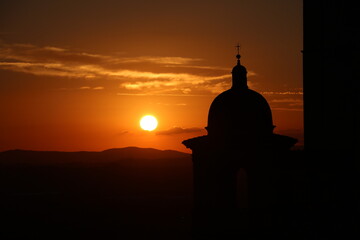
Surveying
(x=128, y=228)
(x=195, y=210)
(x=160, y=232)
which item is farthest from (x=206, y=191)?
(x=128, y=228)

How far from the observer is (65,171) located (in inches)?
4936

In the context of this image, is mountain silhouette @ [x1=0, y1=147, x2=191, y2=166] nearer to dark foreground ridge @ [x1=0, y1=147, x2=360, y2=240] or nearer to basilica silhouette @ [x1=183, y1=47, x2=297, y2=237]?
dark foreground ridge @ [x1=0, y1=147, x2=360, y2=240]

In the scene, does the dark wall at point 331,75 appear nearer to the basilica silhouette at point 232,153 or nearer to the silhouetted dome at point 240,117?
the basilica silhouette at point 232,153

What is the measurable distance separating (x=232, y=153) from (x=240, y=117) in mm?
1237

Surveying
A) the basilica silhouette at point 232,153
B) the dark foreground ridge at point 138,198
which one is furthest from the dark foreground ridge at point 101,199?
the basilica silhouette at point 232,153

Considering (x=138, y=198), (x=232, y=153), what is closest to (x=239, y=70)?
(x=232, y=153)

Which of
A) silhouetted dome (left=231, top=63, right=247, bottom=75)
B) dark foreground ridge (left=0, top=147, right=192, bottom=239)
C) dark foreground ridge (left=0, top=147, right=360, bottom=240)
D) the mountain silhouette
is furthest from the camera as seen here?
the mountain silhouette

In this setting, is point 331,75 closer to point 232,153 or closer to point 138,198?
point 232,153

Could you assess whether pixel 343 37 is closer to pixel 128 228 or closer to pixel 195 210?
pixel 195 210

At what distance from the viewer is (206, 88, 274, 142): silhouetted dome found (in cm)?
2172

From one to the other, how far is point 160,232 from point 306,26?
133 ft

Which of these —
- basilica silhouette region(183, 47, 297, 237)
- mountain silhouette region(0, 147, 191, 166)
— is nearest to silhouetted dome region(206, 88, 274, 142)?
basilica silhouette region(183, 47, 297, 237)

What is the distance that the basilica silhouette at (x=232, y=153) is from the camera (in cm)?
2169

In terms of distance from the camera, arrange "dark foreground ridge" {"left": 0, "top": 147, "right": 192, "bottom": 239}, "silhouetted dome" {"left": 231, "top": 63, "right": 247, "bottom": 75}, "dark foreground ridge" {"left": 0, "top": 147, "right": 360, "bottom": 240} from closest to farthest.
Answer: "dark foreground ridge" {"left": 0, "top": 147, "right": 360, "bottom": 240} → "silhouetted dome" {"left": 231, "top": 63, "right": 247, "bottom": 75} → "dark foreground ridge" {"left": 0, "top": 147, "right": 192, "bottom": 239}
